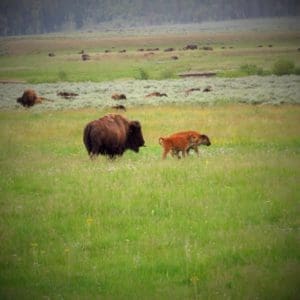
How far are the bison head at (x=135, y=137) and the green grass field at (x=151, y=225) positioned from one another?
424mm

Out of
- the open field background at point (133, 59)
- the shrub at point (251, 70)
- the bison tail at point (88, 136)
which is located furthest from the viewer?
the open field background at point (133, 59)

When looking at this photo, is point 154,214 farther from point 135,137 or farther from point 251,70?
point 251,70

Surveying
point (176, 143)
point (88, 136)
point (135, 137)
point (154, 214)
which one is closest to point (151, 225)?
point (154, 214)

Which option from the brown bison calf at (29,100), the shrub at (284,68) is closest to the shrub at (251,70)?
the shrub at (284,68)

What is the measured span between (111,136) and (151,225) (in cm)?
714

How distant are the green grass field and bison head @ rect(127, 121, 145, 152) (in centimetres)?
42

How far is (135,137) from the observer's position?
17594 mm

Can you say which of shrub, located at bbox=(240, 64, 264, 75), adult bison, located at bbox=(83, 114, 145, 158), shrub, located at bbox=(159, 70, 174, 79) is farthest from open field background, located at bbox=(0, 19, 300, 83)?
adult bison, located at bbox=(83, 114, 145, 158)

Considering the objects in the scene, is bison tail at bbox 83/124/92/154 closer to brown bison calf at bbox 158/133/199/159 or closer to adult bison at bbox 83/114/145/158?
adult bison at bbox 83/114/145/158

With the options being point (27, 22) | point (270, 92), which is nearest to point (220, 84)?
point (270, 92)

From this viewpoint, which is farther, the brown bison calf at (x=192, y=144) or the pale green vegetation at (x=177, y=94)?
the pale green vegetation at (x=177, y=94)

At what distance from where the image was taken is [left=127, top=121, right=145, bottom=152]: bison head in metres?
17.6

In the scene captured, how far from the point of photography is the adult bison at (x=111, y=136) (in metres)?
16.3

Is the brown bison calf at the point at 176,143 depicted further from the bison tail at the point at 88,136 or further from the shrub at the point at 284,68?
the shrub at the point at 284,68
